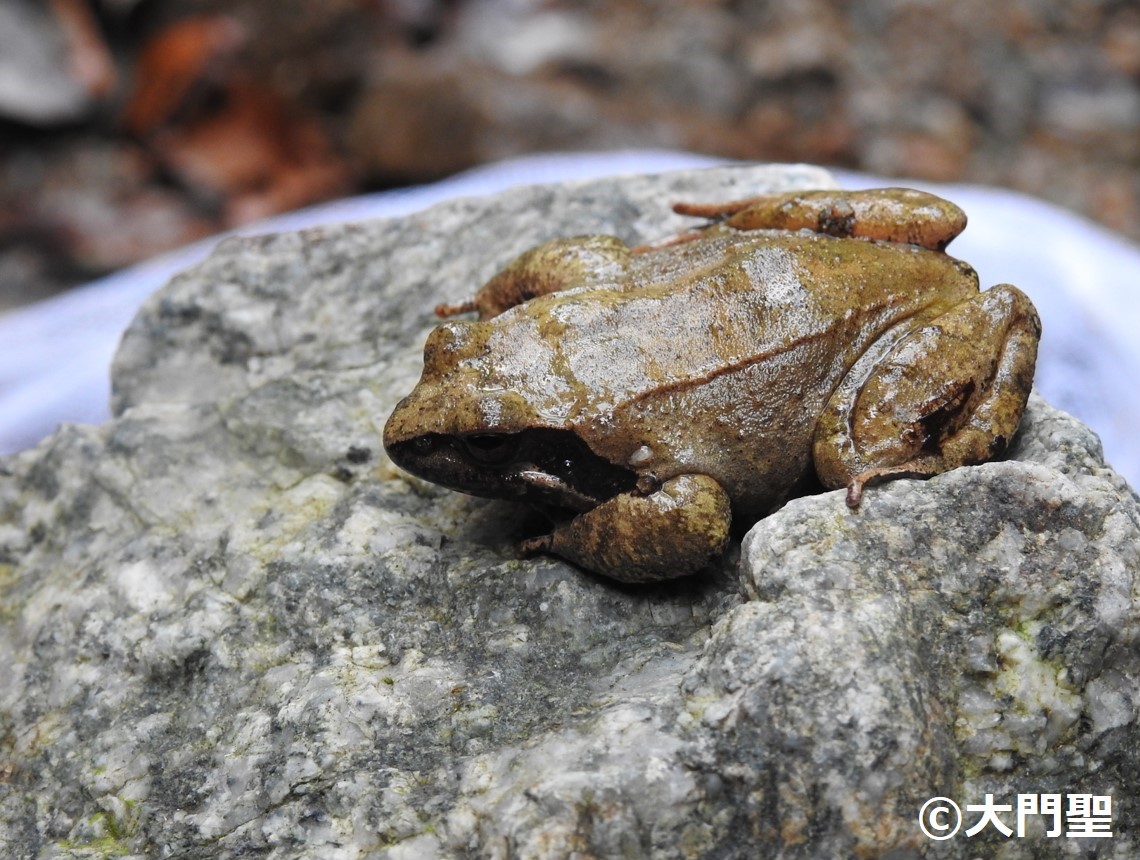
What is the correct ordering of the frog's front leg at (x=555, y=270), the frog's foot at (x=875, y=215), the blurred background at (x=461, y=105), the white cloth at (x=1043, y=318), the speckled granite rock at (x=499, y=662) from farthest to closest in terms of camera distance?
1. the blurred background at (x=461, y=105)
2. the white cloth at (x=1043, y=318)
3. the frog's front leg at (x=555, y=270)
4. the frog's foot at (x=875, y=215)
5. the speckled granite rock at (x=499, y=662)

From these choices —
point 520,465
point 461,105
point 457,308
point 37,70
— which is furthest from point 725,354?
point 37,70

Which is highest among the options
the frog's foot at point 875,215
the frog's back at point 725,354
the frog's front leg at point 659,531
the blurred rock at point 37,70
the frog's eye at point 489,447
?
the frog's foot at point 875,215

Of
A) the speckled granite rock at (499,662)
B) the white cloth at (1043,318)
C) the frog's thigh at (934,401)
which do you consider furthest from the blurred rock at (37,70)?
the frog's thigh at (934,401)

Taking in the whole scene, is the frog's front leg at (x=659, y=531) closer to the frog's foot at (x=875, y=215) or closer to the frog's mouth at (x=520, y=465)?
the frog's mouth at (x=520, y=465)

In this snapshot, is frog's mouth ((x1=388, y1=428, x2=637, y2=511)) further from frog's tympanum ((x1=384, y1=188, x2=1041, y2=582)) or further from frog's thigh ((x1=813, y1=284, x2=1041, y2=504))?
frog's thigh ((x1=813, y1=284, x2=1041, y2=504))

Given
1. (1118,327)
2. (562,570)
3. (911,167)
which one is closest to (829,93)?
(911,167)

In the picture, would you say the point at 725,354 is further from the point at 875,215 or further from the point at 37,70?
the point at 37,70

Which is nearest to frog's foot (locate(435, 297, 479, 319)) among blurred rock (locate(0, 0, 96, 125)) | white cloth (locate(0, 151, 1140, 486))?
white cloth (locate(0, 151, 1140, 486))
